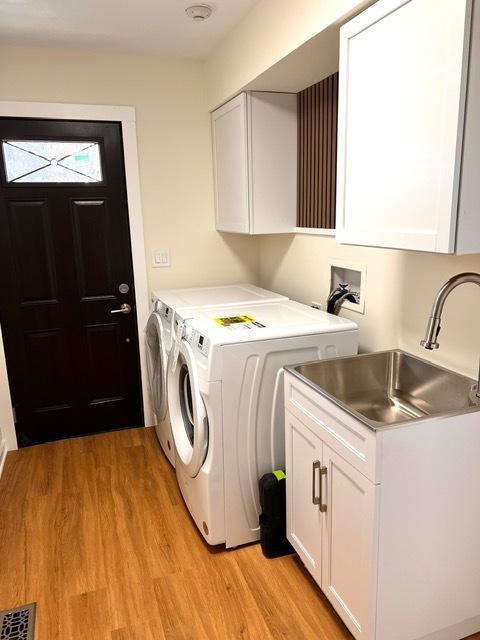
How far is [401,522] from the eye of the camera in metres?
1.35

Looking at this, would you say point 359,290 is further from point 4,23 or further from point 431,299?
point 4,23

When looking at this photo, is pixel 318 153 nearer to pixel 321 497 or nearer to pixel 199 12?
pixel 199 12

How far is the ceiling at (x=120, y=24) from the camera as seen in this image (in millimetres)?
2143

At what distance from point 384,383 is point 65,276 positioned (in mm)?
2066

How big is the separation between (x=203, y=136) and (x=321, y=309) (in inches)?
56.9

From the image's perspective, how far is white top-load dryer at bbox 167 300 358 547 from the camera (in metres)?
1.88

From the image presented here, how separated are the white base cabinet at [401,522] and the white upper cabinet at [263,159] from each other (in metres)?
1.35

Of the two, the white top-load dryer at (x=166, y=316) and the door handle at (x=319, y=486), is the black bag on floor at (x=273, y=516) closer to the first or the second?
the door handle at (x=319, y=486)

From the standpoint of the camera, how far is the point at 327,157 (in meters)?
2.32

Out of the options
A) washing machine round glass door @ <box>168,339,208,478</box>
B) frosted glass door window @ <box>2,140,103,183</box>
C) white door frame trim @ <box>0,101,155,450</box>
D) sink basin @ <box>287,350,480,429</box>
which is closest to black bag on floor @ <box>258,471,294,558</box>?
washing machine round glass door @ <box>168,339,208,478</box>

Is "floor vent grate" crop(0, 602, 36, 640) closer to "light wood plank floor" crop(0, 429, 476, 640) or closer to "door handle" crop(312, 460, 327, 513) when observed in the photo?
"light wood plank floor" crop(0, 429, 476, 640)

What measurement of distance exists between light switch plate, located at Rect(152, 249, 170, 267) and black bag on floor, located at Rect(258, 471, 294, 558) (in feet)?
5.46

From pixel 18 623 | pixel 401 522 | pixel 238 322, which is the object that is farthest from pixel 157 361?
pixel 401 522

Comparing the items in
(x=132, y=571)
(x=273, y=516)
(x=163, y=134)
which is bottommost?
(x=132, y=571)
